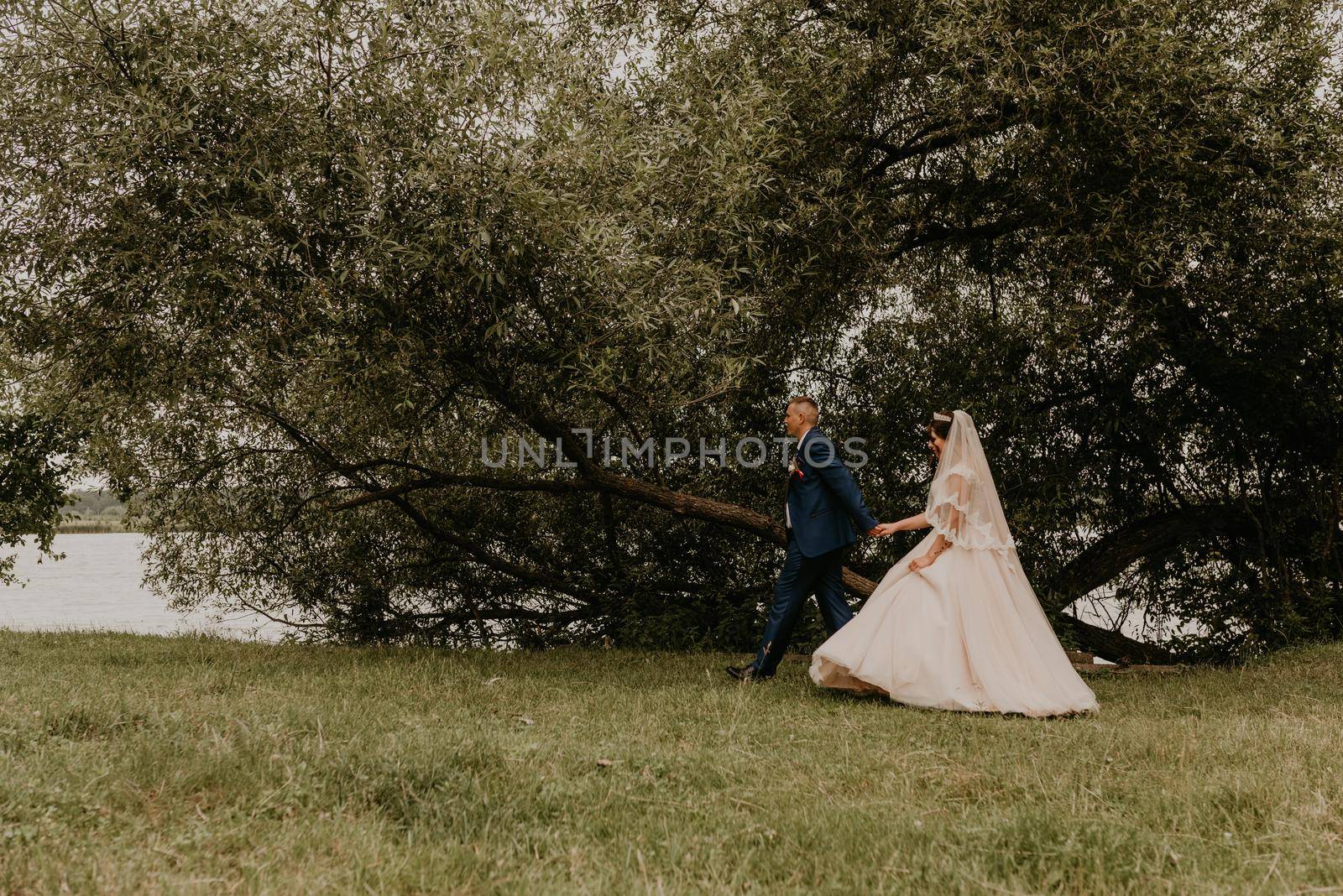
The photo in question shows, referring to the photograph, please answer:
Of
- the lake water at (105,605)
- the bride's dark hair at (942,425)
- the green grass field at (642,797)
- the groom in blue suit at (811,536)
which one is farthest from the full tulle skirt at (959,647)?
the lake water at (105,605)

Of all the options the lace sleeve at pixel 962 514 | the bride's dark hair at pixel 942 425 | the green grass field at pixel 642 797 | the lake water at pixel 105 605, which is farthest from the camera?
the lake water at pixel 105 605

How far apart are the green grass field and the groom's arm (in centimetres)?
191

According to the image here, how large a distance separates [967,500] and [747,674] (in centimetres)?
253

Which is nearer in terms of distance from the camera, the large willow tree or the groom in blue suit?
the large willow tree

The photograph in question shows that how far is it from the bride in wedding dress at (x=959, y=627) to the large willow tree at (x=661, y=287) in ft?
7.74

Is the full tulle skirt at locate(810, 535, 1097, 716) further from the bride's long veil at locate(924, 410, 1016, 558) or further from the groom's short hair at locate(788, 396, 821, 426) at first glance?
the groom's short hair at locate(788, 396, 821, 426)

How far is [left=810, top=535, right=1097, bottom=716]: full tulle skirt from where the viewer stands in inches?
282

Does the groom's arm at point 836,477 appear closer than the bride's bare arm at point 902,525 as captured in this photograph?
No

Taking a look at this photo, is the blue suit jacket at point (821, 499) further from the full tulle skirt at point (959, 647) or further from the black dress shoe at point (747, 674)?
the black dress shoe at point (747, 674)

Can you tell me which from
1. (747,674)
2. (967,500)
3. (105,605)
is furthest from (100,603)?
(967,500)

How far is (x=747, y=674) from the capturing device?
8.68 meters

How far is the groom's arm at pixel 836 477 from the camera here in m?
8.45

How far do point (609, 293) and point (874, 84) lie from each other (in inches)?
184

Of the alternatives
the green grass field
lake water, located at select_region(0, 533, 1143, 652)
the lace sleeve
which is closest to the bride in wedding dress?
the lace sleeve
